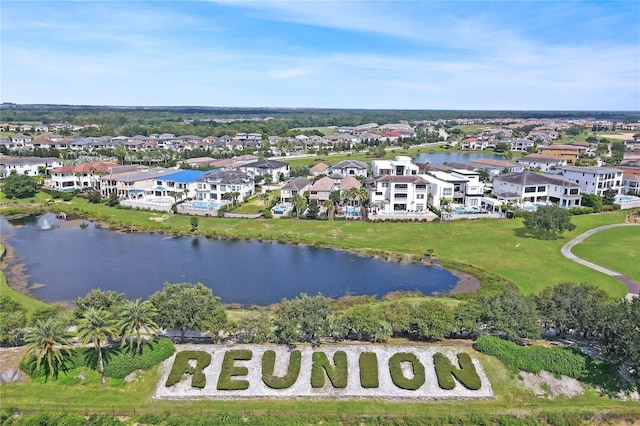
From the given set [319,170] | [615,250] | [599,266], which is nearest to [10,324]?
[599,266]

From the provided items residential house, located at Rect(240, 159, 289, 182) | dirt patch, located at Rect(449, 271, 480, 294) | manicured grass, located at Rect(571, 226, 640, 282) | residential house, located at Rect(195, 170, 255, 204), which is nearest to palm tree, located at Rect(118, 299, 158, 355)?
dirt patch, located at Rect(449, 271, 480, 294)

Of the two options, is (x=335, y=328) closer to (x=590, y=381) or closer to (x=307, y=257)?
(x=590, y=381)

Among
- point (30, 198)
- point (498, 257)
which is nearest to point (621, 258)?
point (498, 257)

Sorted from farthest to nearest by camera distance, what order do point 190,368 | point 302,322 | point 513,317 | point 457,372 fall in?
point 513,317
point 302,322
point 190,368
point 457,372

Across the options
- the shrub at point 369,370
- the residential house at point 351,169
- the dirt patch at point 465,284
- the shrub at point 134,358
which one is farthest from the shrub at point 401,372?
the residential house at point 351,169

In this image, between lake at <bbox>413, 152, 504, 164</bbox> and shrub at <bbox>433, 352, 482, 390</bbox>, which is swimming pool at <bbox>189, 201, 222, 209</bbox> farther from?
lake at <bbox>413, 152, 504, 164</bbox>

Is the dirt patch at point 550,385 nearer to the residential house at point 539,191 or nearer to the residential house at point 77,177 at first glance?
the residential house at point 539,191

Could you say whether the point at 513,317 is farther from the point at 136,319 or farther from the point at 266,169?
the point at 266,169
